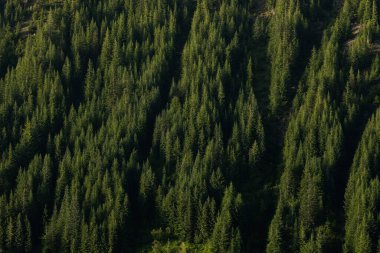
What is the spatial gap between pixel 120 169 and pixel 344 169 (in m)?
65.7

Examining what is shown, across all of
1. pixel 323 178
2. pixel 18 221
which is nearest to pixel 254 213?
pixel 323 178

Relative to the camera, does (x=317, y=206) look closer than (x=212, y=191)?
Yes

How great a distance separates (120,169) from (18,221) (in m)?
34.6

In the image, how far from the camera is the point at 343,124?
196 metres

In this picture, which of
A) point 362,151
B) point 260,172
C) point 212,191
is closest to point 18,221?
point 212,191

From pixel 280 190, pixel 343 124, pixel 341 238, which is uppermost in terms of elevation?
pixel 343 124

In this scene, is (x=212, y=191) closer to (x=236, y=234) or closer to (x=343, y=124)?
(x=236, y=234)

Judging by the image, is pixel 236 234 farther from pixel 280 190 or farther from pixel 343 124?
pixel 343 124

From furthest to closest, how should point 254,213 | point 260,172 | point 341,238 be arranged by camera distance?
point 260,172
point 254,213
point 341,238

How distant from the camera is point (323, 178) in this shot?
174m

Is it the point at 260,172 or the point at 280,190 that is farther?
the point at 260,172

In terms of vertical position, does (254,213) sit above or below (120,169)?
below

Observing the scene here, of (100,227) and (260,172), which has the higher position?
(260,172)

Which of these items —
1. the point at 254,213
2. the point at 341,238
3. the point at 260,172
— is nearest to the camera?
the point at 341,238
